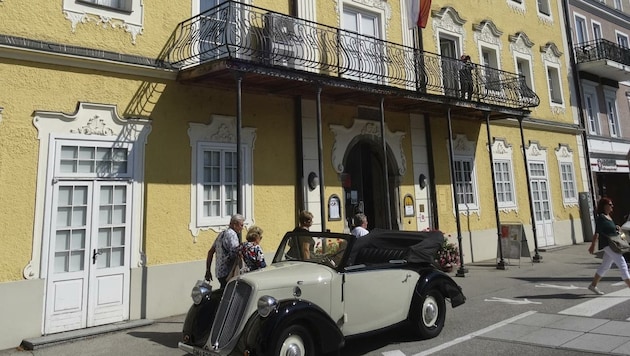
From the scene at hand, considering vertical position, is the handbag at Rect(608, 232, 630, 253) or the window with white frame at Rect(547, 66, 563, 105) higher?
the window with white frame at Rect(547, 66, 563, 105)

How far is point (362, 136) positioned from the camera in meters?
11.6

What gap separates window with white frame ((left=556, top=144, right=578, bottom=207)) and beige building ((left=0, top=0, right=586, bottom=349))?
17.0 feet

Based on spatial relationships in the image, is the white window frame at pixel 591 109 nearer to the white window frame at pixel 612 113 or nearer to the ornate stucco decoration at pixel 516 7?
the white window frame at pixel 612 113

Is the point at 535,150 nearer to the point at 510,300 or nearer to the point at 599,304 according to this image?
the point at 510,300

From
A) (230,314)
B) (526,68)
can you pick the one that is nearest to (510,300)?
(230,314)

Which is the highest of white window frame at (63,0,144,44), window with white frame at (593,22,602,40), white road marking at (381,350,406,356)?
window with white frame at (593,22,602,40)

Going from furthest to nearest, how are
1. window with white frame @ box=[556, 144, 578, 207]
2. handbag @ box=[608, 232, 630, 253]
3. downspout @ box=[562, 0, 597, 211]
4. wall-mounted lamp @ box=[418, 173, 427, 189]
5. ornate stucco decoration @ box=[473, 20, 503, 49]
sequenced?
downspout @ box=[562, 0, 597, 211] < window with white frame @ box=[556, 144, 578, 207] < ornate stucco decoration @ box=[473, 20, 503, 49] < wall-mounted lamp @ box=[418, 173, 427, 189] < handbag @ box=[608, 232, 630, 253]

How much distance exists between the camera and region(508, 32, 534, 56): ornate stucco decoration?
53.6 feet

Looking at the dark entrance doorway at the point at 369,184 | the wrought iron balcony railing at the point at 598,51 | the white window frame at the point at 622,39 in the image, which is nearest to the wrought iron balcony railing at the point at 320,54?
the dark entrance doorway at the point at 369,184

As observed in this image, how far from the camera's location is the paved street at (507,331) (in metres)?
5.39

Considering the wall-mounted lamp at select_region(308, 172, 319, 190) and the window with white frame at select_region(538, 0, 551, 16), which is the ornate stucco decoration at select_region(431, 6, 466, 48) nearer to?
the window with white frame at select_region(538, 0, 551, 16)

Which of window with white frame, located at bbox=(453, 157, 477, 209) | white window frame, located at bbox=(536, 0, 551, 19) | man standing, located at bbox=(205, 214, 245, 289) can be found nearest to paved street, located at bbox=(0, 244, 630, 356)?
man standing, located at bbox=(205, 214, 245, 289)

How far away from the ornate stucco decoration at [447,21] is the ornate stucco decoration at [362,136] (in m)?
3.81

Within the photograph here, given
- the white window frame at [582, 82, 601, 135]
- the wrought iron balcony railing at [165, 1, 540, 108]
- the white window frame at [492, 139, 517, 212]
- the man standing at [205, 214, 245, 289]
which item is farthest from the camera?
the white window frame at [582, 82, 601, 135]
